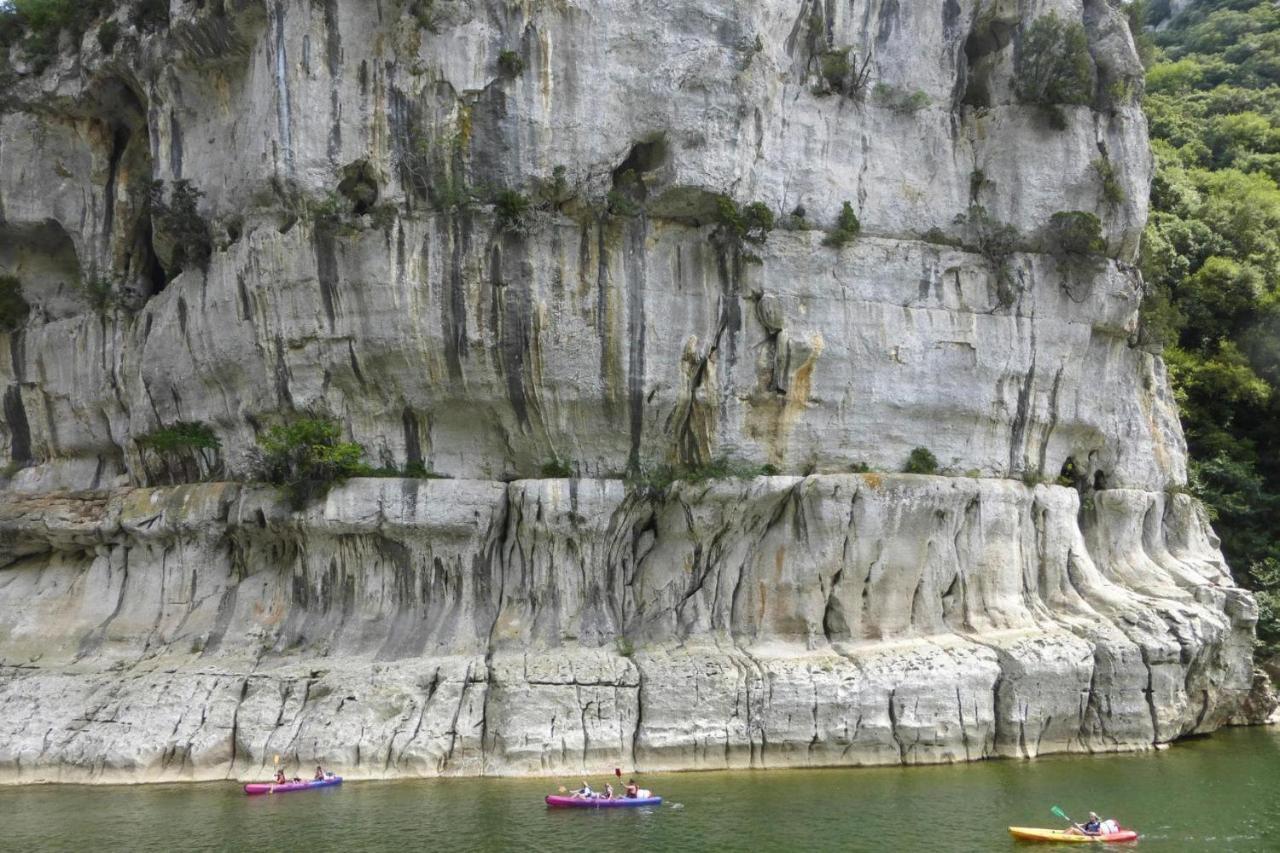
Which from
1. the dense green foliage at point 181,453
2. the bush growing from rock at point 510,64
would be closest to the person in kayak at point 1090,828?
the bush growing from rock at point 510,64

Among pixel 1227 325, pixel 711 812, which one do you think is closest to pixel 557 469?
pixel 711 812

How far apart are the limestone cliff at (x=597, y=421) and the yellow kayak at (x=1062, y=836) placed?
526 centimetres

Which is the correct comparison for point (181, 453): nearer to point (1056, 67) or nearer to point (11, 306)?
point (11, 306)

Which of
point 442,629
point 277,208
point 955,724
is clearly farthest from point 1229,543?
point 277,208

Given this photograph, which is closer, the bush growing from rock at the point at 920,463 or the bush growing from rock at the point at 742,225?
the bush growing from rock at the point at 742,225

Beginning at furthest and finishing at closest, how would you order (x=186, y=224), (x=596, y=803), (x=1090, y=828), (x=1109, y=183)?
1. (x=1109, y=183)
2. (x=186, y=224)
3. (x=596, y=803)
4. (x=1090, y=828)

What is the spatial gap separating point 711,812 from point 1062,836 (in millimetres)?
5285

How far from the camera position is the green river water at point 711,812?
15859mm

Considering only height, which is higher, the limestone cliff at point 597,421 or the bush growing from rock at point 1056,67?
the bush growing from rock at point 1056,67

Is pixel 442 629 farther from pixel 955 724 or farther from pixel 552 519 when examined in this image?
pixel 955 724

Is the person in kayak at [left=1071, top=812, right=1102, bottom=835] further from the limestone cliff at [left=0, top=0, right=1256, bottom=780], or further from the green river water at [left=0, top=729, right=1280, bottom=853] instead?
the limestone cliff at [left=0, top=0, right=1256, bottom=780]

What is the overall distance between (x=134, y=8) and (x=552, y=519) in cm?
1676

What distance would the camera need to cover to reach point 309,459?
73.6 ft

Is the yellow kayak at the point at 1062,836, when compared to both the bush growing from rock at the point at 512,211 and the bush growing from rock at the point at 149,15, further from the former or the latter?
the bush growing from rock at the point at 149,15
